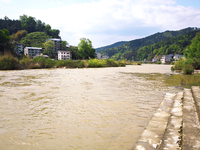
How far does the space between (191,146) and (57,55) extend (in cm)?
8483

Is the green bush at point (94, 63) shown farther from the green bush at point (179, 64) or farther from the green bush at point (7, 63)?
the green bush at point (179, 64)

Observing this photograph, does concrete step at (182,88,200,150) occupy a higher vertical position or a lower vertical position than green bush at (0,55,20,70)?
lower

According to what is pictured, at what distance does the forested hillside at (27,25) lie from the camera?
11094 cm

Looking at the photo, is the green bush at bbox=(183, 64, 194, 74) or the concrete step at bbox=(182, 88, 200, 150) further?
the green bush at bbox=(183, 64, 194, 74)

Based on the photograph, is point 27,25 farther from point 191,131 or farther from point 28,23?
point 191,131

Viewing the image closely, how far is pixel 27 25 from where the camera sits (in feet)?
393

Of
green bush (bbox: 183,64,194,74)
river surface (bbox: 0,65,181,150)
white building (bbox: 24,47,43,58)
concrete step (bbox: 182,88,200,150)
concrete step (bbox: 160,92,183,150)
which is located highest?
white building (bbox: 24,47,43,58)

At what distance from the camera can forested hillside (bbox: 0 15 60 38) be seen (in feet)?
364

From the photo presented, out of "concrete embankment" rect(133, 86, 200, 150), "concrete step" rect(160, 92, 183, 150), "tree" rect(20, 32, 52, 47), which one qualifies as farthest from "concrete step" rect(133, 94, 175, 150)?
"tree" rect(20, 32, 52, 47)

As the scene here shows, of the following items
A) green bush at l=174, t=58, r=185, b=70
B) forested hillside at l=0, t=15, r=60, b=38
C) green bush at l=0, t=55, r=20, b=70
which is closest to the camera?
green bush at l=174, t=58, r=185, b=70

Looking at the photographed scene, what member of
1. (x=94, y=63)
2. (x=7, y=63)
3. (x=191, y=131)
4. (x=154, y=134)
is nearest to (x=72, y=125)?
(x=154, y=134)

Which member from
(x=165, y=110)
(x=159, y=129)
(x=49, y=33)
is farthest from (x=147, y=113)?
(x=49, y=33)

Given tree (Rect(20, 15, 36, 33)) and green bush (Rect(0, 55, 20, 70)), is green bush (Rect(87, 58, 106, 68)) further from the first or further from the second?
tree (Rect(20, 15, 36, 33))

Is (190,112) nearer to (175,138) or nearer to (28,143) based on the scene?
(175,138)
